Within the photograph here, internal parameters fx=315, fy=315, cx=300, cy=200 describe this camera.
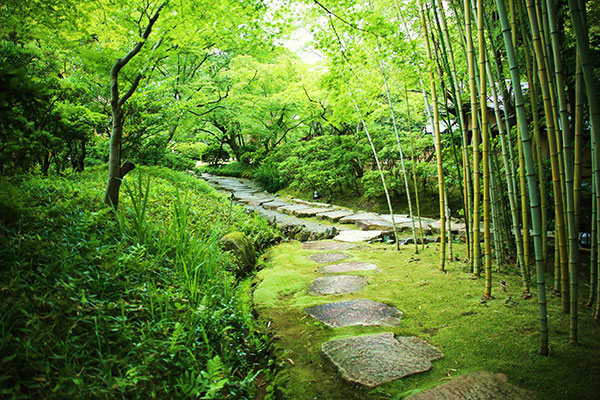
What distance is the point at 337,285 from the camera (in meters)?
2.65

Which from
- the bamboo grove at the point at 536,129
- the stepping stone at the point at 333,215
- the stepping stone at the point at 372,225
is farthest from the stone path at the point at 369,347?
the stepping stone at the point at 333,215

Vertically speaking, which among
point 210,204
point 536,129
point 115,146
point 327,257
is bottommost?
point 327,257

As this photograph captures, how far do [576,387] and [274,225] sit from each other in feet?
15.5

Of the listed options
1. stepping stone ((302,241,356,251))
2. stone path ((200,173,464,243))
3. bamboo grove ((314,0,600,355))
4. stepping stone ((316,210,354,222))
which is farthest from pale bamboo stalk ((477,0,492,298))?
stepping stone ((316,210,354,222))

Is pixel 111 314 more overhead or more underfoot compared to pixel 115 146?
more underfoot

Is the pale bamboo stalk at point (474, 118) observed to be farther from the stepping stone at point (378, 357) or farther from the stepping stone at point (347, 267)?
the stepping stone at point (347, 267)

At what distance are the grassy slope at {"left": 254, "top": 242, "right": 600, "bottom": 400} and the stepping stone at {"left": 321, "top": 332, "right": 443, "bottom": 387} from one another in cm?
4

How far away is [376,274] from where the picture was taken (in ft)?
9.36

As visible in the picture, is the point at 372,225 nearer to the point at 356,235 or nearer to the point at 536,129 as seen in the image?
the point at 356,235

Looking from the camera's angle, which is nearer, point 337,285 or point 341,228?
point 337,285

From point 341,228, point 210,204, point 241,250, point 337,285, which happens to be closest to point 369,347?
point 337,285

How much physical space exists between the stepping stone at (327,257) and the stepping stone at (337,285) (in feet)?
2.09

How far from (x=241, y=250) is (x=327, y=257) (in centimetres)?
99

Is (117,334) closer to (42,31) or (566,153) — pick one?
(566,153)
